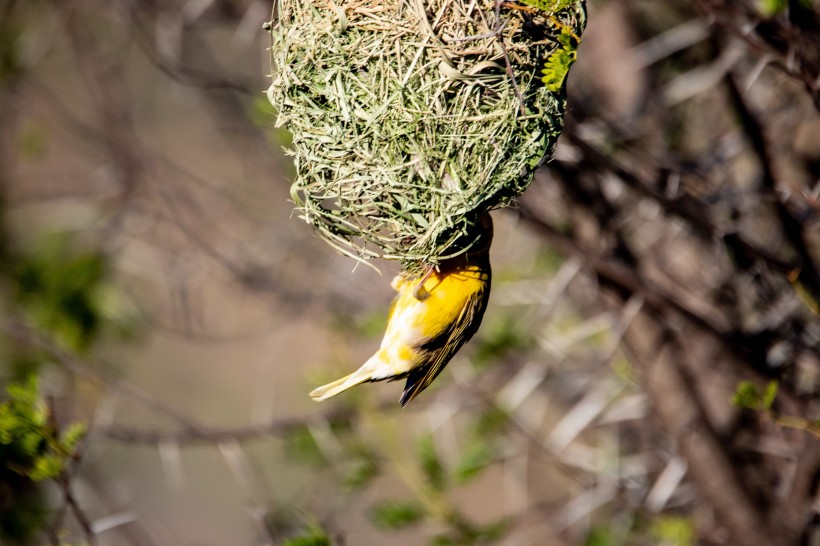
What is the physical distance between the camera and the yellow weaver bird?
192cm

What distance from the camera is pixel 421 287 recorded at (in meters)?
1.92

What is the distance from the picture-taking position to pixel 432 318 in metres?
1.95

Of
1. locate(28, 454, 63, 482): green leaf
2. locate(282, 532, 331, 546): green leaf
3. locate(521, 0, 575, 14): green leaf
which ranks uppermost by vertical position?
locate(521, 0, 575, 14): green leaf

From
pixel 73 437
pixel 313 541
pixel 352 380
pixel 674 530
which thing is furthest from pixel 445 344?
pixel 674 530

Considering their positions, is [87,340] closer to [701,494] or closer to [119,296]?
[119,296]

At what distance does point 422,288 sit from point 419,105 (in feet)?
1.52

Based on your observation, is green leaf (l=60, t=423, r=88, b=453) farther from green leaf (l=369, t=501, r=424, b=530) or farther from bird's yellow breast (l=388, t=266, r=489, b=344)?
green leaf (l=369, t=501, r=424, b=530)

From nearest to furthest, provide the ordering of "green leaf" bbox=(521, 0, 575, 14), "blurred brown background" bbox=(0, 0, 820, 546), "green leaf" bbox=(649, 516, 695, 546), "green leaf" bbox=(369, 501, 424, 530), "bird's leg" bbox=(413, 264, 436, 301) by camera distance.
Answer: "green leaf" bbox=(521, 0, 575, 14) → "bird's leg" bbox=(413, 264, 436, 301) → "blurred brown background" bbox=(0, 0, 820, 546) → "green leaf" bbox=(369, 501, 424, 530) → "green leaf" bbox=(649, 516, 695, 546)

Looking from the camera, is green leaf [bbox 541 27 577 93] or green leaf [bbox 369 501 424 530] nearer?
green leaf [bbox 541 27 577 93]

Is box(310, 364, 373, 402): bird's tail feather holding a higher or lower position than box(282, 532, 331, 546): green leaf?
higher

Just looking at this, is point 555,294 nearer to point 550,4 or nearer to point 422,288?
point 422,288

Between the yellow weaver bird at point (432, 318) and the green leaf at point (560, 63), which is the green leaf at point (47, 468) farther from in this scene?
the green leaf at point (560, 63)

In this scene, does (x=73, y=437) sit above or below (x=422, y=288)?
below

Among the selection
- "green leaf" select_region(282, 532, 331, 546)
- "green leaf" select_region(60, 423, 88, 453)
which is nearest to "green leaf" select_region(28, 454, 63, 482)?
"green leaf" select_region(60, 423, 88, 453)
